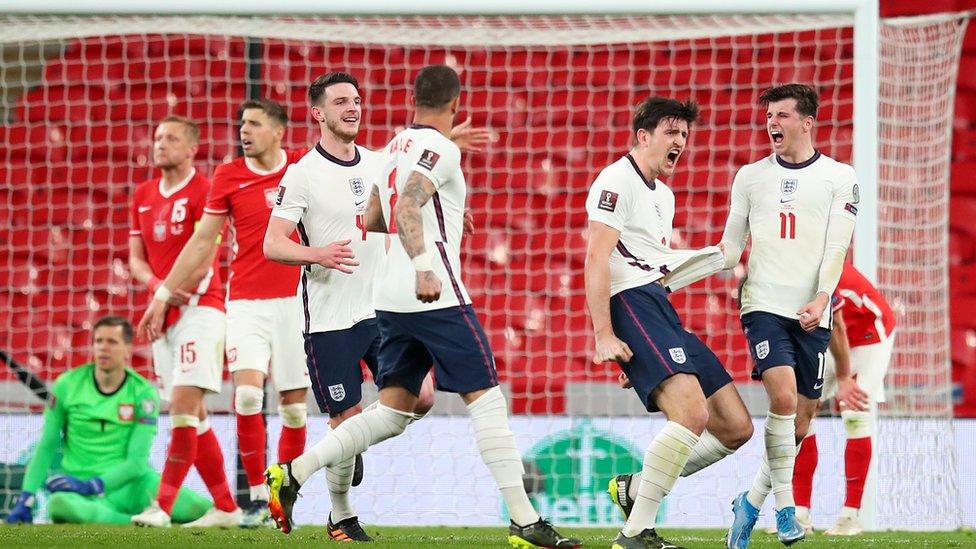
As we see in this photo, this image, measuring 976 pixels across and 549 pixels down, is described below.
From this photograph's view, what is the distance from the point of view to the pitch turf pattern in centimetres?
497

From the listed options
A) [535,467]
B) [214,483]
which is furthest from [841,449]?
[214,483]

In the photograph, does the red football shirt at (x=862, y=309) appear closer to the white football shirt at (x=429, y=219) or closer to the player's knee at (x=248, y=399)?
the white football shirt at (x=429, y=219)

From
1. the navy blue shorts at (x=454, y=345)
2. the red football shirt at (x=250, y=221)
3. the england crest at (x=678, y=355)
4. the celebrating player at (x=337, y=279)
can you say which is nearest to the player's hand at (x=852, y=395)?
the england crest at (x=678, y=355)

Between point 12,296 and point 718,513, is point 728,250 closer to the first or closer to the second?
point 718,513

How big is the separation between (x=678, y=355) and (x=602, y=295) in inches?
12.8

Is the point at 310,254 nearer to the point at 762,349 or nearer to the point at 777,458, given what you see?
the point at 762,349

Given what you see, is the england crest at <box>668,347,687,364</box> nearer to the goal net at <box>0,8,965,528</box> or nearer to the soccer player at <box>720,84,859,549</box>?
the soccer player at <box>720,84,859,549</box>

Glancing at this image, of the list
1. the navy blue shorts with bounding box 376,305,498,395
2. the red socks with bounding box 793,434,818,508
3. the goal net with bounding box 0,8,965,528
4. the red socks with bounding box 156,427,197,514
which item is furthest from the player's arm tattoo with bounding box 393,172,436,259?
the goal net with bounding box 0,8,965,528

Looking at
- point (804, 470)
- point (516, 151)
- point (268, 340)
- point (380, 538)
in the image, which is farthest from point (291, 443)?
point (516, 151)

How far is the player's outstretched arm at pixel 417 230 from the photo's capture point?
4164 millimetres

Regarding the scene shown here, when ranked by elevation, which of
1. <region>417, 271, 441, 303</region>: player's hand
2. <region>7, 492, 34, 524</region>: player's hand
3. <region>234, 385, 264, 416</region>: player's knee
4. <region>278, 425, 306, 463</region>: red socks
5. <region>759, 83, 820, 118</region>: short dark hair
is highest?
<region>759, 83, 820, 118</region>: short dark hair

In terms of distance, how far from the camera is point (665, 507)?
7.61m

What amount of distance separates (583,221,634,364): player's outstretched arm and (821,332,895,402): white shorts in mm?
2327

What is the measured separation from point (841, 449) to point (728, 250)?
10.6ft
